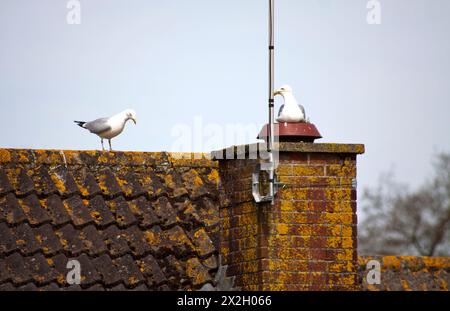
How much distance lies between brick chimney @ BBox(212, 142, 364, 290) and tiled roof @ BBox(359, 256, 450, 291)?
2421mm

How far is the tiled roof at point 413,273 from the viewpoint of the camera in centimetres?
1226

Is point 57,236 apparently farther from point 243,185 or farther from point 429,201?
point 429,201

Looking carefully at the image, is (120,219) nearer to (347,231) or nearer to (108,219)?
(108,219)

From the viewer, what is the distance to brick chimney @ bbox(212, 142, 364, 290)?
9633 mm

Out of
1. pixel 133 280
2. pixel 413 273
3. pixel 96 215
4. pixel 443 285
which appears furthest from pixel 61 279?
pixel 443 285

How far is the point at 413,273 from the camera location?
1245 centimetres

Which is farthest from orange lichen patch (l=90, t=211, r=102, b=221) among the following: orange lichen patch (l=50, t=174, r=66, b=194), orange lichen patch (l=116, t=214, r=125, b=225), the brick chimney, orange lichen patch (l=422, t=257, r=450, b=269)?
orange lichen patch (l=422, t=257, r=450, b=269)

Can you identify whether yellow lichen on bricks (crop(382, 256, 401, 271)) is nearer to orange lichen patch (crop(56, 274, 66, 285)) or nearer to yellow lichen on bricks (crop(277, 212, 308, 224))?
yellow lichen on bricks (crop(277, 212, 308, 224))

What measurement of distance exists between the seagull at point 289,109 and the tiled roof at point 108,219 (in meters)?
0.81
